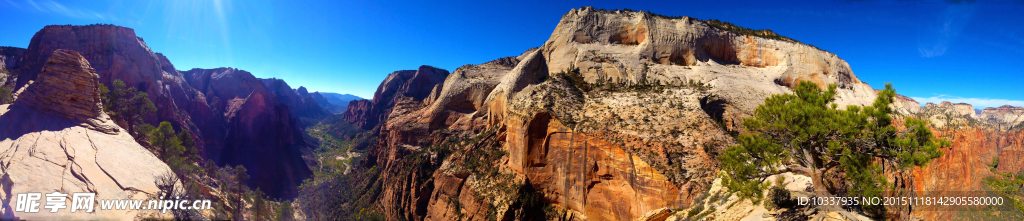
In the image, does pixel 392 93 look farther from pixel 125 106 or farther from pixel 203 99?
pixel 125 106

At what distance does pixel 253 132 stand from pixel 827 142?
93559 mm

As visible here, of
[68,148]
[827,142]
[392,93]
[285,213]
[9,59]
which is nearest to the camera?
[827,142]

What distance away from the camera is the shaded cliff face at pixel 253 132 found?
62250 mm

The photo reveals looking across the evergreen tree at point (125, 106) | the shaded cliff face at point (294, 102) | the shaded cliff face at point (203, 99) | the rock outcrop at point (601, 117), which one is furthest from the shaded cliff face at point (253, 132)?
the shaded cliff face at point (294, 102)

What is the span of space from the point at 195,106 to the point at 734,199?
94.8m

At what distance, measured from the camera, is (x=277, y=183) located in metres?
59.5

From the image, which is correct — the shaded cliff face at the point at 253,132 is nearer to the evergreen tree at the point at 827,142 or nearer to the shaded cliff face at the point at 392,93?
the shaded cliff face at the point at 392,93

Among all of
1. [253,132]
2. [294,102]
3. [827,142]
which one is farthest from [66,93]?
[294,102]

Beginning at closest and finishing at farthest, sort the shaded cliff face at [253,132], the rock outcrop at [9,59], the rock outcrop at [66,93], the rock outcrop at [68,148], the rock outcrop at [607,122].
Result: the rock outcrop at [68,148]
the rock outcrop at [66,93]
the rock outcrop at [607,122]
the rock outcrop at [9,59]
the shaded cliff face at [253,132]

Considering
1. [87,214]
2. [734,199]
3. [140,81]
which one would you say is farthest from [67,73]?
[140,81]

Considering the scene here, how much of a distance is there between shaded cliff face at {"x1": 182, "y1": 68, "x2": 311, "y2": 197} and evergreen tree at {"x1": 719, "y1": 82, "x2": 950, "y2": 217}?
67.4 meters

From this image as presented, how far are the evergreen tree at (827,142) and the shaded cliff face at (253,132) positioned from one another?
6743 cm

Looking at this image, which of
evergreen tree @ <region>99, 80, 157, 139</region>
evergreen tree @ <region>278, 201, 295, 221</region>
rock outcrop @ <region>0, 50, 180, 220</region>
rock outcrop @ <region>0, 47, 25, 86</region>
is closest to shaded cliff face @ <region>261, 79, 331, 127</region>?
rock outcrop @ <region>0, 47, 25, 86</region>

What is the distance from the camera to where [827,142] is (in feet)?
31.1
